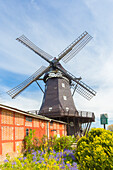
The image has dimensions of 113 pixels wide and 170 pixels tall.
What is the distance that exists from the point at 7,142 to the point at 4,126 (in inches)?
40.1

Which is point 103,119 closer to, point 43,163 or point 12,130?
point 12,130

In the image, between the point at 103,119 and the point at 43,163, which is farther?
the point at 103,119

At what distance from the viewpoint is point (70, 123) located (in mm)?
25984

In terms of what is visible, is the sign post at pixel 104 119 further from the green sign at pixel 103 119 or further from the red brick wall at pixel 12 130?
the red brick wall at pixel 12 130

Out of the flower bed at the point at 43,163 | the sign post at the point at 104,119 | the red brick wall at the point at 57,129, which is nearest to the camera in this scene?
the flower bed at the point at 43,163

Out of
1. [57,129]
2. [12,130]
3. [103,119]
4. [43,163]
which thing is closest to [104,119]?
[103,119]

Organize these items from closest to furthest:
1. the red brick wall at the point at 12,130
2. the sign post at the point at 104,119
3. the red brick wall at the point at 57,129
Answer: the red brick wall at the point at 12,130 < the sign post at the point at 104,119 < the red brick wall at the point at 57,129

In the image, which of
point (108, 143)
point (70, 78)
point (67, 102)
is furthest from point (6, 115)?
point (70, 78)

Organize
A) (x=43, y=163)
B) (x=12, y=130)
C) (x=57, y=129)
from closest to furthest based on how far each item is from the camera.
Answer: (x=43, y=163) < (x=12, y=130) < (x=57, y=129)

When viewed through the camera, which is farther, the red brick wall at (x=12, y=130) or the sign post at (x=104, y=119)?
the sign post at (x=104, y=119)

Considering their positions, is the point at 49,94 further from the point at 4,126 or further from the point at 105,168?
the point at 105,168

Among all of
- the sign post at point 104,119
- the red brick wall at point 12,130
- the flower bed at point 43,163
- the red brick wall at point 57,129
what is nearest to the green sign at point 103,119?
the sign post at point 104,119

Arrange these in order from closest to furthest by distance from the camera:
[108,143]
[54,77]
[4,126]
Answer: [108,143], [4,126], [54,77]

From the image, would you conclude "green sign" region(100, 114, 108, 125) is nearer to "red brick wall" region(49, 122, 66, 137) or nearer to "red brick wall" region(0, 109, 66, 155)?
"red brick wall" region(49, 122, 66, 137)
